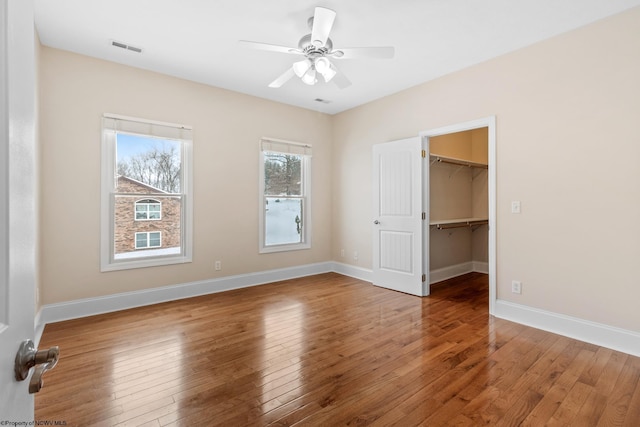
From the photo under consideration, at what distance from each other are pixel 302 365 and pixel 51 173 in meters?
3.25

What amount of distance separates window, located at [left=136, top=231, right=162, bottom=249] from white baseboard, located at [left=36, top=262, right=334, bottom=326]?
0.55 m

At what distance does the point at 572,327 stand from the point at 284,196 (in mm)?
3964

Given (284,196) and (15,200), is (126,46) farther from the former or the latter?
(15,200)

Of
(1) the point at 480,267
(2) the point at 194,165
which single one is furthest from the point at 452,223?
(2) the point at 194,165

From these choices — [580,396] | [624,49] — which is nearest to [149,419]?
[580,396]

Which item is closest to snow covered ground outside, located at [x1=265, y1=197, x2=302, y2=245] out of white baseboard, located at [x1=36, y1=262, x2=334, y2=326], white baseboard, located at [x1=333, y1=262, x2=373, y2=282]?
white baseboard, located at [x1=36, y1=262, x2=334, y2=326]

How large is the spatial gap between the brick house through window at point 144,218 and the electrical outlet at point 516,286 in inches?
161

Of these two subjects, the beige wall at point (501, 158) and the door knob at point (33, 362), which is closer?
the door knob at point (33, 362)

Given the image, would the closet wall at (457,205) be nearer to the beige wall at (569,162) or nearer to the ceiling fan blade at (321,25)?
the beige wall at (569,162)

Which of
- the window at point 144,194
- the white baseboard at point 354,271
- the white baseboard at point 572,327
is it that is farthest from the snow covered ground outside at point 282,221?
the white baseboard at point 572,327

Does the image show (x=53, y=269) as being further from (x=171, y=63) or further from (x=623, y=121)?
(x=623, y=121)

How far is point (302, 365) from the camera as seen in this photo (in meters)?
2.39

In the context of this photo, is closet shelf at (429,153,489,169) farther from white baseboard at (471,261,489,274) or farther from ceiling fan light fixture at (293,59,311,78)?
ceiling fan light fixture at (293,59,311,78)

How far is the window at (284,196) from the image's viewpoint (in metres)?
4.89
